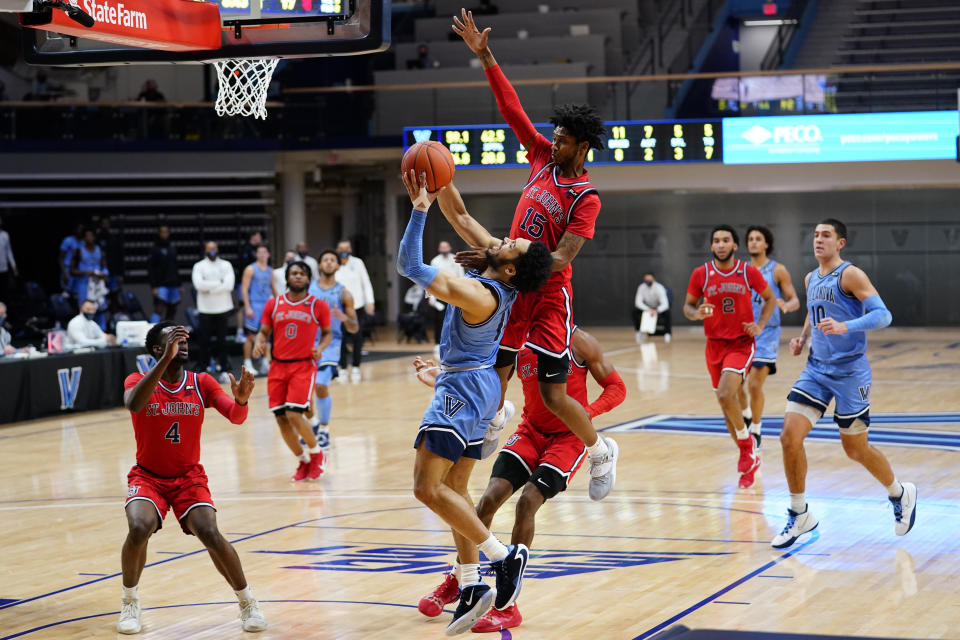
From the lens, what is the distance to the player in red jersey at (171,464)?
18.5 feet

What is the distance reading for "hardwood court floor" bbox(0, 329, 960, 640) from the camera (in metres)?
5.75

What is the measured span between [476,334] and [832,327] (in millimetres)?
2334

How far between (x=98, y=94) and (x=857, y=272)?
19.9 metres

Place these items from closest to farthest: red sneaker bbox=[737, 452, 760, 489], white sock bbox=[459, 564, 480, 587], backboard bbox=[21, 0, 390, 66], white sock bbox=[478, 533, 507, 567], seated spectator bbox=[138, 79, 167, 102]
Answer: white sock bbox=[478, 533, 507, 567]
white sock bbox=[459, 564, 480, 587]
backboard bbox=[21, 0, 390, 66]
red sneaker bbox=[737, 452, 760, 489]
seated spectator bbox=[138, 79, 167, 102]

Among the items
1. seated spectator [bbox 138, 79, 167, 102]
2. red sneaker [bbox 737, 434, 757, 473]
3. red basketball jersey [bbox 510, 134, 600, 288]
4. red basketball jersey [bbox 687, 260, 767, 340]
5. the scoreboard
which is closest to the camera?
red basketball jersey [bbox 510, 134, 600, 288]

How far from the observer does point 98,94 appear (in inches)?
947

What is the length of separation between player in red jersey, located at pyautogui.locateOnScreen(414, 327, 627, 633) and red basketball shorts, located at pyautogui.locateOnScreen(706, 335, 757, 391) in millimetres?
3149

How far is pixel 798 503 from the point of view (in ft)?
23.1

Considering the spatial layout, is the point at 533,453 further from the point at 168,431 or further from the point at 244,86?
the point at 244,86

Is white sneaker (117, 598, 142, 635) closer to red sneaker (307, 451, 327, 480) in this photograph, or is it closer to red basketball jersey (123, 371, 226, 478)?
red basketball jersey (123, 371, 226, 478)

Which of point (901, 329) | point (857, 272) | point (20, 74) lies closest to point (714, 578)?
point (857, 272)

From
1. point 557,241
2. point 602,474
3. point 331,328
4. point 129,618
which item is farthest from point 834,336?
point 331,328

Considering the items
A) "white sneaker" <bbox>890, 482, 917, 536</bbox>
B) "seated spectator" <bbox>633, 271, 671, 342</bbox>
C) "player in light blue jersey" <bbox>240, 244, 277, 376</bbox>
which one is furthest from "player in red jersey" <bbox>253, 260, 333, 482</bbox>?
"seated spectator" <bbox>633, 271, 671, 342</bbox>

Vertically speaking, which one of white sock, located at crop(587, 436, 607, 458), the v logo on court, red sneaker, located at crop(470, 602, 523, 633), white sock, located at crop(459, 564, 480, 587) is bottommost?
red sneaker, located at crop(470, 602, 523, 633)
